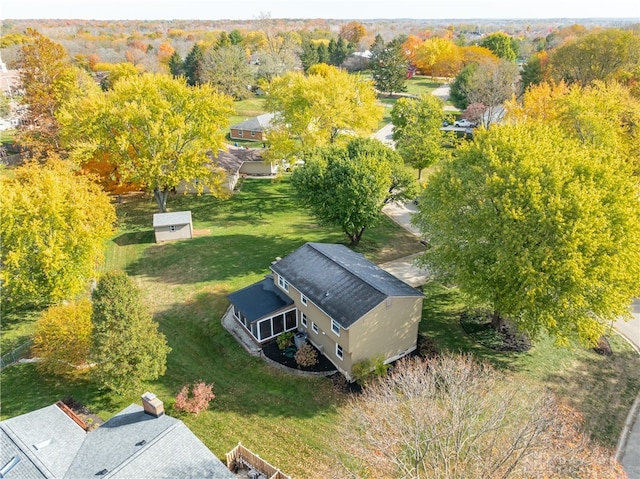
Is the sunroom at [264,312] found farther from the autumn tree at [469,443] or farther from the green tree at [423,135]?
the green tree at [423,135]

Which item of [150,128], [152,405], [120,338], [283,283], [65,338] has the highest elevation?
[150,128]

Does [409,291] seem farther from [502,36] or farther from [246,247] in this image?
[502,36]

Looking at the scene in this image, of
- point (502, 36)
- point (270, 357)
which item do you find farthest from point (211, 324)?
point (502, 36)

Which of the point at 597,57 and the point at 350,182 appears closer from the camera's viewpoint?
the point at 350,182

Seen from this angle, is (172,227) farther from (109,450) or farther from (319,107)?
(109,450)

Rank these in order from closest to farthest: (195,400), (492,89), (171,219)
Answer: (195,400)
(171,219)
(492,89)

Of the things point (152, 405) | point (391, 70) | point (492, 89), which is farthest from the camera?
point (391, 70)

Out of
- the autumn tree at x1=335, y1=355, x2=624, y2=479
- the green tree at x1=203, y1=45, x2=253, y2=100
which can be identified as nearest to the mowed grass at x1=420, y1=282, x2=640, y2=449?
the autumn tree at x1=335, y1=355, x2=624, y2=479

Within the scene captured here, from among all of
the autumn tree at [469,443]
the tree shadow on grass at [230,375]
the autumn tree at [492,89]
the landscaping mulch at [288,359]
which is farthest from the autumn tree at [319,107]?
the autumn tree at [469,443]

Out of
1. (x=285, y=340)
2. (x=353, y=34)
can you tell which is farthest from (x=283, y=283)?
(x=353, y=34)
